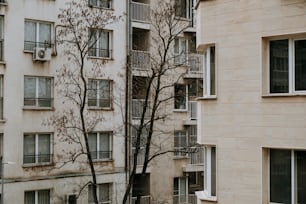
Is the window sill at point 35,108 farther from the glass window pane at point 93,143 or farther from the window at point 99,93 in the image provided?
the glass window pane at point 93,143

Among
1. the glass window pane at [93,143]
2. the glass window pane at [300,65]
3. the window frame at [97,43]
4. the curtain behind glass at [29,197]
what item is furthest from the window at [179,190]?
the glass window pane at [300,65]

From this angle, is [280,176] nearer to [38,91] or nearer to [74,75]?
[38,91]

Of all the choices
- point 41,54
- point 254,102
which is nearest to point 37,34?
point 41,54

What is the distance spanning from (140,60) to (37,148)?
757cm

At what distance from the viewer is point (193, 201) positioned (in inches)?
1185

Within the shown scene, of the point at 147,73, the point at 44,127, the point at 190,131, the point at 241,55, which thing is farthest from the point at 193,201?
the point at 241,55

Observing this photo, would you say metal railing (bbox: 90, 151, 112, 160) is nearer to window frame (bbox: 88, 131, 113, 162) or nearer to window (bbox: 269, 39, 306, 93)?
window frame (bbox: 88, 131, 113, 162)

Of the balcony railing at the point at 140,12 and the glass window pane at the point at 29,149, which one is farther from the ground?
the balcony railing at the point at 140,12

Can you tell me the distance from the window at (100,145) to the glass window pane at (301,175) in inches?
663

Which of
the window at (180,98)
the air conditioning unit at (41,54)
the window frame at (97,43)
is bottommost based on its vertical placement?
the window at (180,98)

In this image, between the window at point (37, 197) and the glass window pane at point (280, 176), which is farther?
the window at point (37, 197)

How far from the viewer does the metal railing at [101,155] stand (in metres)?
26.0

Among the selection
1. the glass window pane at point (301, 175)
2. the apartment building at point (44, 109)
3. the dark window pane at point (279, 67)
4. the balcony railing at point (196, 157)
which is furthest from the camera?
the balcony railing at point (196, 157)

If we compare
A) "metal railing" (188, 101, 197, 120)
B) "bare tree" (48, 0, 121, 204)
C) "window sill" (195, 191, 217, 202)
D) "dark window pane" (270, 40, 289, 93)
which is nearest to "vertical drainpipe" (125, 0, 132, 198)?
"bare tree" (48, 0, 121, 204)
